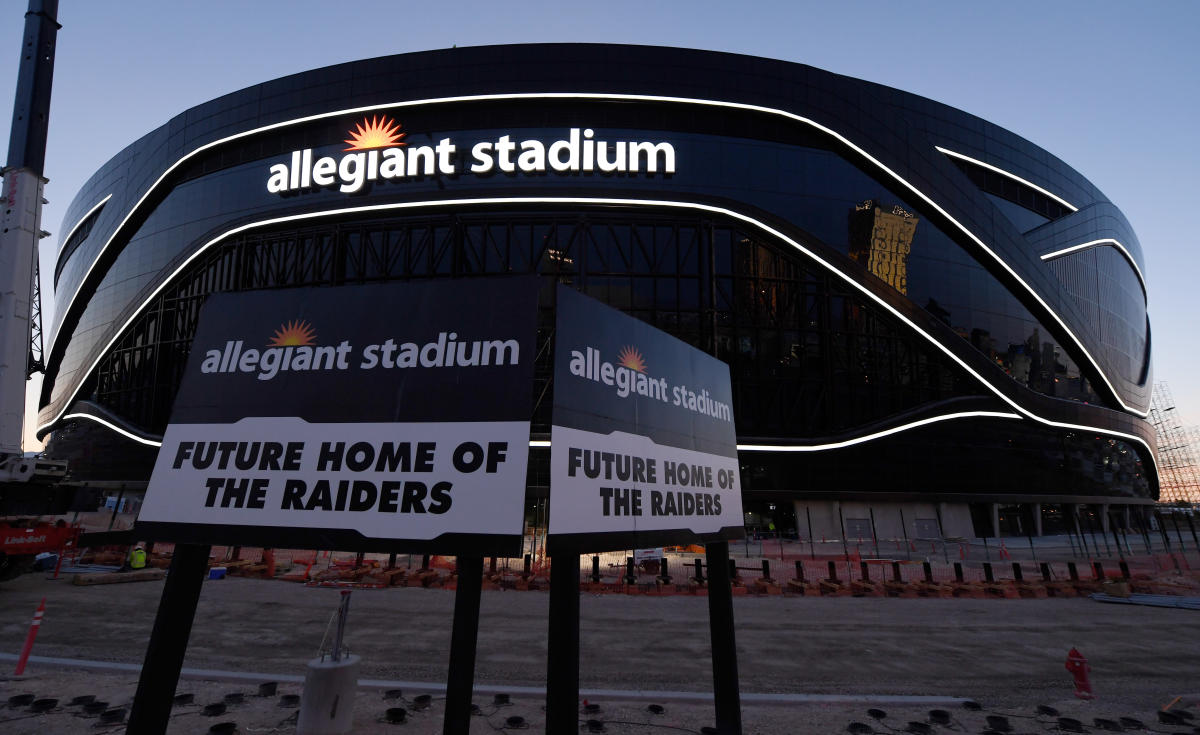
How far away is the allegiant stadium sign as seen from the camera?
3950cm

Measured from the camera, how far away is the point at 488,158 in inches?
1564

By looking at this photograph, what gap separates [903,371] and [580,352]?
42.8 metres

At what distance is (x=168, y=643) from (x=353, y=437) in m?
1.88

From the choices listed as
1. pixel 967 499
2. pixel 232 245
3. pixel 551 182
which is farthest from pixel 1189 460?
pixel 232 245

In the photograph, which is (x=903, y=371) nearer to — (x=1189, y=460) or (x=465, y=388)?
(x=465, y=388)

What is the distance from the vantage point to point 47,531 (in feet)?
61.4

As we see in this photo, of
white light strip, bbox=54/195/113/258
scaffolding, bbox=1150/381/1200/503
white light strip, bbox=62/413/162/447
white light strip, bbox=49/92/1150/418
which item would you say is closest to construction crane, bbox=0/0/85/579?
white light strip, bbox=49/92/1150/418

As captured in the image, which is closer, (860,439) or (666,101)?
(860,439)

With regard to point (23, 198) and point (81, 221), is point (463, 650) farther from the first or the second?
point (81, 221)

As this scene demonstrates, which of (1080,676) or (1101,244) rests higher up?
(1101,244)

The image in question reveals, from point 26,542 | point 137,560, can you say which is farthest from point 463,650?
point 137,560

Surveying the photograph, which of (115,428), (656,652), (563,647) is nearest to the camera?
(563,647)

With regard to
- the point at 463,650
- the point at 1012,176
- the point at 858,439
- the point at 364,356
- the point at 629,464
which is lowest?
the point at 463,650

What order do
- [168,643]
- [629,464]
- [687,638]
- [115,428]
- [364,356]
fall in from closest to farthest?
1. [168,643]
2. [364,356]
3. [629,464]
4. [687,638]
5. [115,428]
